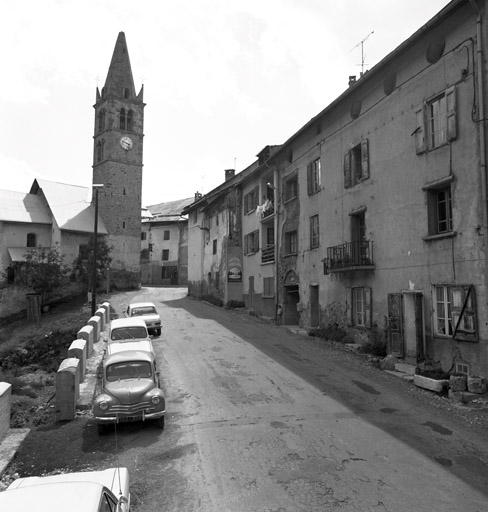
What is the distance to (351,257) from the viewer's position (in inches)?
742

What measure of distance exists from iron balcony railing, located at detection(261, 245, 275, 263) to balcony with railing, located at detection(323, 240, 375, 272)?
27.6ft

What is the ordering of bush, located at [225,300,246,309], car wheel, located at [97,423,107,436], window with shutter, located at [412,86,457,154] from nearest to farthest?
car wheel, located at [97,423,107,436] < window with shutter, located at [412,86,457,154] < bush, located at [225,300,246,309]

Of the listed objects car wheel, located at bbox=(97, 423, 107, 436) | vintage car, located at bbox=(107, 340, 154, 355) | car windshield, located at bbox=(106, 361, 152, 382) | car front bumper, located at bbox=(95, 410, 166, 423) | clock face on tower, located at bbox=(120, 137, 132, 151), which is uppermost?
clock face on tower, located at bbox=(120, 137, 132, 151)

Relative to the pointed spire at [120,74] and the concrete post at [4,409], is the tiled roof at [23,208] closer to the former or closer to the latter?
the pointed spire at [120,74]

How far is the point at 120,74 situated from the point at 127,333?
146 feet

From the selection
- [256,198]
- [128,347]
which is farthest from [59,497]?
[256,198]

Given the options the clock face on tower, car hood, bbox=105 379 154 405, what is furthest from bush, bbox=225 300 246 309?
the clock face on tower

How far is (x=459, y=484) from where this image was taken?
6895 mm

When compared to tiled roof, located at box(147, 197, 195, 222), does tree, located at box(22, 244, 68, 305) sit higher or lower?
lower

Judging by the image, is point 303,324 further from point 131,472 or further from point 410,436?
point 131,472

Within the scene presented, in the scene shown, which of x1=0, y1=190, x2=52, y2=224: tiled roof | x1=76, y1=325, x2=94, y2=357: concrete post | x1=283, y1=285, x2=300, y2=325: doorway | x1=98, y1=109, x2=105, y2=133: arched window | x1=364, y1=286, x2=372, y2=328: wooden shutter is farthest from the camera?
x1=98, y1=109, x2=105, y2=133: arched window

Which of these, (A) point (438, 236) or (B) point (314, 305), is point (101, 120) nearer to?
(B) point (314, 305)

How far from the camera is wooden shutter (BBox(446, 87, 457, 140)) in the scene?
527 inches

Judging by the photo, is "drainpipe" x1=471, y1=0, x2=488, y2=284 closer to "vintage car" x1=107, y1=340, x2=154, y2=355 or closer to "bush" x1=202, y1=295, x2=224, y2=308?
"vintage car" x1=107, y1=340, x2=154, y2=355
